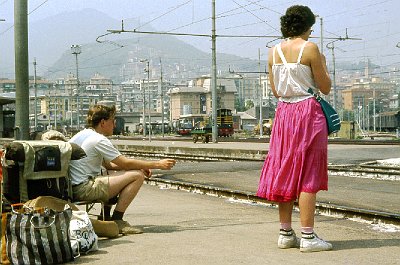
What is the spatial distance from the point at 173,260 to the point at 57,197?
1.43 meters

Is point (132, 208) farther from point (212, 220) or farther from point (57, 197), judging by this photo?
point (57, 197)

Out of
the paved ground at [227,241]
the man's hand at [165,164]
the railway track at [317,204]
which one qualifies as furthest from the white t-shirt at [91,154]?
the railway track at [317,204]

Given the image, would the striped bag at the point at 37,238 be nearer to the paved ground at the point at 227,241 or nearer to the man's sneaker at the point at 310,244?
the paved ground at the point at 227,241

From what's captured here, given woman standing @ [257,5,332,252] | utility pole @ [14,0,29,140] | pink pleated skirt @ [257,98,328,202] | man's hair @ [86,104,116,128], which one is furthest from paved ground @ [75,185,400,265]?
utility pole @ [14,0,29,140]

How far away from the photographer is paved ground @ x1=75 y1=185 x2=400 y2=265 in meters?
5.36

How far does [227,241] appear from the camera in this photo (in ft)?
20.6

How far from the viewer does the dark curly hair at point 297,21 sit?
223 inches

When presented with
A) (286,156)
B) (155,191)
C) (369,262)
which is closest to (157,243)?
(286,156)

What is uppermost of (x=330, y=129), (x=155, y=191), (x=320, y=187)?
(x=330, y=129)

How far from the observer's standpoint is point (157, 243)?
6238 millimetres

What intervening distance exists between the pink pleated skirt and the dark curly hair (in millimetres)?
545

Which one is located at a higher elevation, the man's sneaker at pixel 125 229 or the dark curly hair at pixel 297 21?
the dark curly hair at pixel 297 21

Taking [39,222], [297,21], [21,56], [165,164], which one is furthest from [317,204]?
[21,56]

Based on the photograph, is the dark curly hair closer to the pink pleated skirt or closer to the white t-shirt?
the pink pleated skirt
